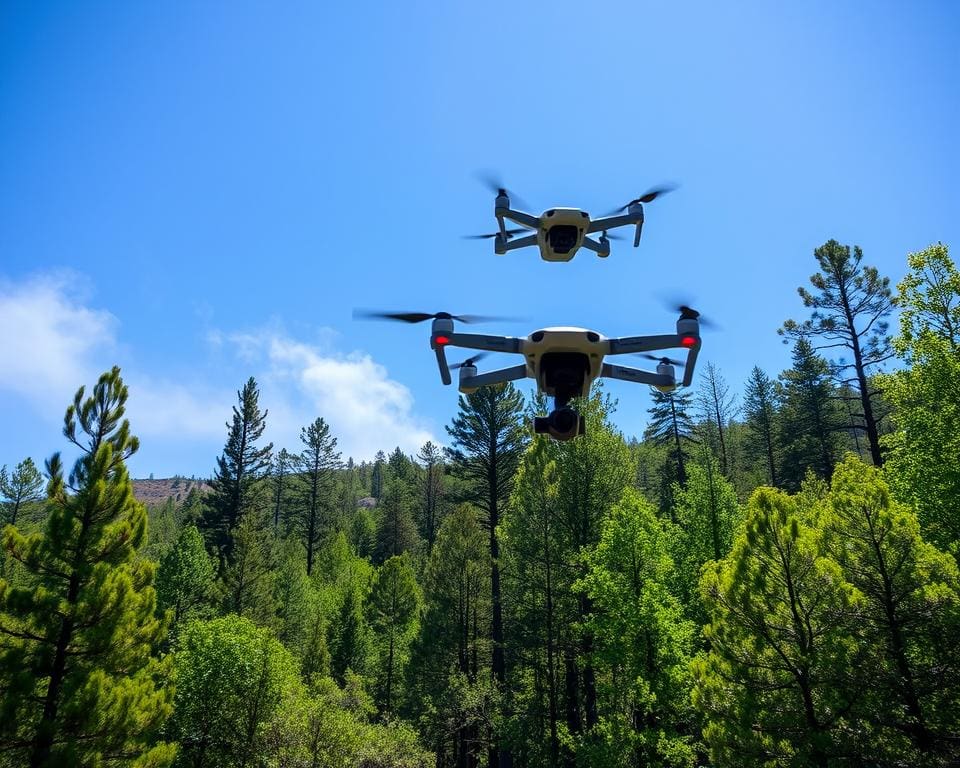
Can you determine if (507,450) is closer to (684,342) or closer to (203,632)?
(203,632)

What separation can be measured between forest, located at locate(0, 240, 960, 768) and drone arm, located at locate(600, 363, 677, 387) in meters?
8.37

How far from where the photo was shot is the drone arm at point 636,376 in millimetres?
5023

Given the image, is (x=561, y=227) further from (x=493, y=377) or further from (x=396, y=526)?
(x=396, y=526)

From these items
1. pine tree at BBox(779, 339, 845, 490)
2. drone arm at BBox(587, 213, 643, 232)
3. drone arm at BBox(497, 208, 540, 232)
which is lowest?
drone arm at BBox(497, 208, 540, 232)

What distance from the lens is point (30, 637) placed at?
35.2 ft

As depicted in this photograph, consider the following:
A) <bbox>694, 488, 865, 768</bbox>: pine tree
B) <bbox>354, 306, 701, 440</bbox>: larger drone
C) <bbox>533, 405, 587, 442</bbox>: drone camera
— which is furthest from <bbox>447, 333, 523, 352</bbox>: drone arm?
<bbox>694, 488, 865, 768</bbox>: pine tree

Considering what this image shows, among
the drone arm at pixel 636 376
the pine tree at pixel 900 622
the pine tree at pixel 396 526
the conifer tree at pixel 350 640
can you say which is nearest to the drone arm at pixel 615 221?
the drone arm at pixel 636 376

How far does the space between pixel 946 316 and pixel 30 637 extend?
21.6m

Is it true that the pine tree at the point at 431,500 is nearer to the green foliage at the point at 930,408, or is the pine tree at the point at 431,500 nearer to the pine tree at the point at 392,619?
the pine tree at the point at 392,619

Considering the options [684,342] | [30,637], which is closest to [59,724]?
[30,637]

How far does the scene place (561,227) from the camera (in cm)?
638

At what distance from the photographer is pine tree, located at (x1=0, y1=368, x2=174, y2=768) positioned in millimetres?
10117

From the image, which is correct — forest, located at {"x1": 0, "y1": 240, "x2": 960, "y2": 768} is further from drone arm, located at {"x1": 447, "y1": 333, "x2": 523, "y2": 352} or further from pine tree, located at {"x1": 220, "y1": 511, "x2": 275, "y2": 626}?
drone arm, located at {"x1": 447, "y1": 333, "x2": 523, "y2": 352}

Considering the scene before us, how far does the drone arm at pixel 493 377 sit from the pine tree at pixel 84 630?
10.5 metres
